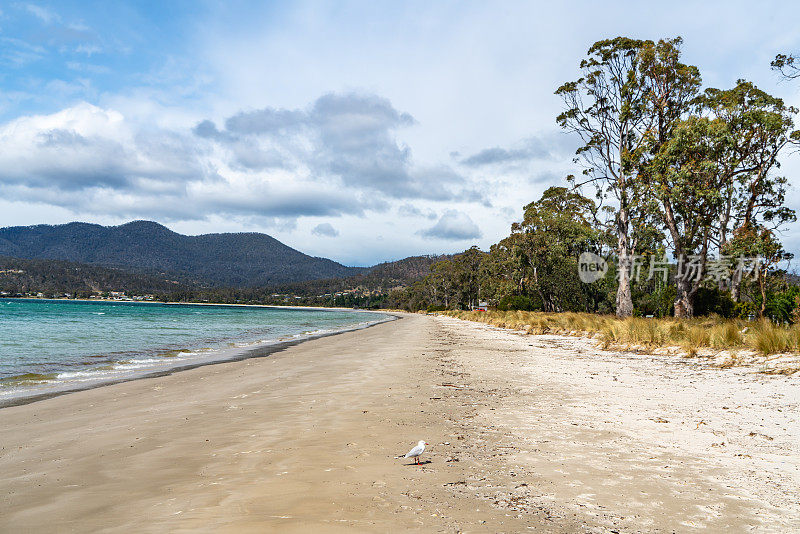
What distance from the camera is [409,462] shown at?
442cm

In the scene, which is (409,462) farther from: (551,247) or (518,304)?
(518,304)

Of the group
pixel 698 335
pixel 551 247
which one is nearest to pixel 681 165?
pixel 698 335

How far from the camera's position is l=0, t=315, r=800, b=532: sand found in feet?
10.7

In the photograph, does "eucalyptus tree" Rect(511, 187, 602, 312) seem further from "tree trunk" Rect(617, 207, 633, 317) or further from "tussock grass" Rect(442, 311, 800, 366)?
"tussock grass" Rect(442, 311, 800, 366)

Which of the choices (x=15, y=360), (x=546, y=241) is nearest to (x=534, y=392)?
(x=15, y=360)

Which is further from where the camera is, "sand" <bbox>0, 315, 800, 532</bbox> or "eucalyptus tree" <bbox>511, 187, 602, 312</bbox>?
"eucalyptus tree" <bbox>511, 187, 602, 312</bbox>

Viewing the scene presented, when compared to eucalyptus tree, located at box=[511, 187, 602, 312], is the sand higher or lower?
lower

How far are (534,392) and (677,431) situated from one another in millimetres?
2801

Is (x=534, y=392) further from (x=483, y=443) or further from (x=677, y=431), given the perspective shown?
(x=483, y=443)

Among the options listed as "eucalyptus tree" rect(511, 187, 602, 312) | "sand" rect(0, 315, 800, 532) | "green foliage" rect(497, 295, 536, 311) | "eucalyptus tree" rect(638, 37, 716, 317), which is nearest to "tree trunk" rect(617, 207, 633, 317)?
"eucalyptus tree" rect(638, 37, 716, 317)

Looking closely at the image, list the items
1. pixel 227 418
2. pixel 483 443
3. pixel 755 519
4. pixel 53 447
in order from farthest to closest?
1. pixel 227 418
2. pixel 53 447
3. pixel 483 443
4. pixel 755 519

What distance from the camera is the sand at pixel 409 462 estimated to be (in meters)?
3.26

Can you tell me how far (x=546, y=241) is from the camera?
49.6m

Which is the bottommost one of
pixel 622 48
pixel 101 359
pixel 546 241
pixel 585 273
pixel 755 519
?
pixel 101 359
